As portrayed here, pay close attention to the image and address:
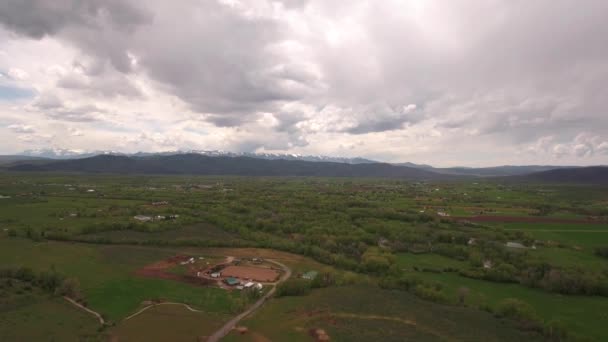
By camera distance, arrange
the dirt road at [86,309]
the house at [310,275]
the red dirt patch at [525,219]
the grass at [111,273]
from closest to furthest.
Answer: the dirt road at [86,309] → the grass at [111,273] → the house at [310,275] → the red dirt patch at [525,219]

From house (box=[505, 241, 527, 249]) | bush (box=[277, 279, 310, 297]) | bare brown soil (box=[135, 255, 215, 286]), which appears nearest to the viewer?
bush (box=[277, 279, 310, 297])

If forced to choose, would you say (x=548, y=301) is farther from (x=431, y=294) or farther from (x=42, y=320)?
(x=42, y=320)

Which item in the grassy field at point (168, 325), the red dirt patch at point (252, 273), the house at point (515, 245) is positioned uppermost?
the house at point (515, 245)

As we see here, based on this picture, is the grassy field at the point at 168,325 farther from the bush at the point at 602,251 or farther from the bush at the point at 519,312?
the bush at the point at 602,251

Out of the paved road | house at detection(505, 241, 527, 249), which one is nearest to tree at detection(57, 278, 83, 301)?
the paved road

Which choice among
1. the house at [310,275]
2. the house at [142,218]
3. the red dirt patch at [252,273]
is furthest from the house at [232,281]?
the house at [142,218]

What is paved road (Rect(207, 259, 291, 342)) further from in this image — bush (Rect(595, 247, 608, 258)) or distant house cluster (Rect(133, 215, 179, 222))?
bush (Rect(595, 247, 608, 258))

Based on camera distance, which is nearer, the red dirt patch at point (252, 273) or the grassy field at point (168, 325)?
the grassy field at point (168, 325)
